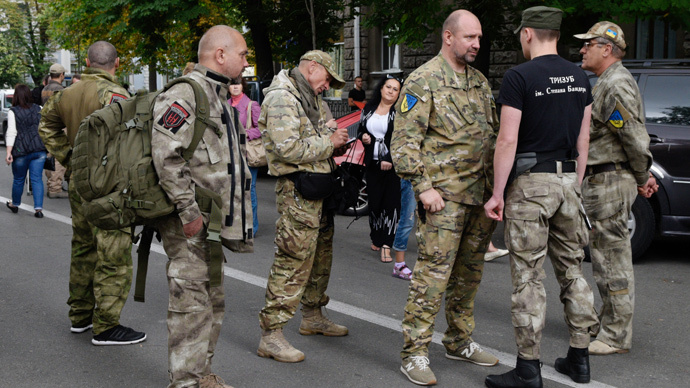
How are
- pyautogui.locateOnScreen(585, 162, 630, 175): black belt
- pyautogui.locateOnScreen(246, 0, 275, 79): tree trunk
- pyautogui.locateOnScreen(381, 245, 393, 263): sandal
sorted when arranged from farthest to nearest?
1. pyautogui.locateOnScreen(246, 0, 275, 79): tree trunk
2. pyautogui.locateOnScreen(381, 245, 393, 263): sandal
3. pyautogui.locateOnScreen(585, 162, 630, 175): black belt

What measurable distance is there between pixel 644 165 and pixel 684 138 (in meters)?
2.56

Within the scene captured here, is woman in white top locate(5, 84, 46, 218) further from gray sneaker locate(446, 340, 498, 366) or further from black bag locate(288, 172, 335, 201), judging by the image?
gray sneaker locate(446, 340, 498, 366)

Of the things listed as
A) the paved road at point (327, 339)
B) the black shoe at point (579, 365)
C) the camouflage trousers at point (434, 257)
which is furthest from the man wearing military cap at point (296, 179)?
the black shoe at point (579, 365)

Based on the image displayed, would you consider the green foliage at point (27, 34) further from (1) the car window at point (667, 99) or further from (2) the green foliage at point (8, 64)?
(1) the car window at point (667, 99)

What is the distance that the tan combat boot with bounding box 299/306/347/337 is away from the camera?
17.3 ft

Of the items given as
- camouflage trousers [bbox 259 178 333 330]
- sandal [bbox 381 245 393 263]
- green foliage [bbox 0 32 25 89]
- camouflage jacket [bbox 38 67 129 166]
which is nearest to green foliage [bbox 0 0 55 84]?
green foliage [bbox 0 32 25 89]

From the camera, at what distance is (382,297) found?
633 cm

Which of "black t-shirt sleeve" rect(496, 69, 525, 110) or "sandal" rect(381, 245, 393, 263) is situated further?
"sandal" rect(381, 245, 393, 263)

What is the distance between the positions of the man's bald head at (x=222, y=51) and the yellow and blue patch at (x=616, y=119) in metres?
2.43

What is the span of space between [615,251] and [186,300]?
278 cm

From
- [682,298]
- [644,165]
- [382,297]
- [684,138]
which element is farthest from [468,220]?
[684,138]

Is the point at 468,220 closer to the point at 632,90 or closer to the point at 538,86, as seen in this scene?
the point at 538,86

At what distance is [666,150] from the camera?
23.7ft

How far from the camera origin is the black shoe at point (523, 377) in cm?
419
